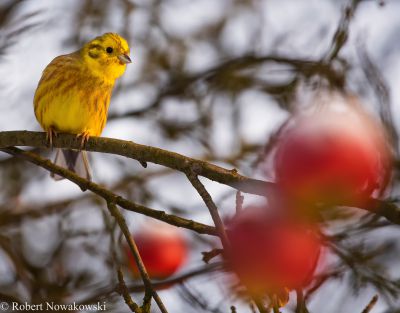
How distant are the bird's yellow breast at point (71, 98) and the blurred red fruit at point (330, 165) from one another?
2302mm

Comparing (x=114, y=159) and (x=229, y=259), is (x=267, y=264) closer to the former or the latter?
(x=229, y=259)

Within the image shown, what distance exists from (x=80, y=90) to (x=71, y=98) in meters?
0.13

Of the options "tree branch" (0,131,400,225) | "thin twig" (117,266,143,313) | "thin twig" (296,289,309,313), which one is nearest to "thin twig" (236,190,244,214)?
"tree branch" (0,131,400,225)

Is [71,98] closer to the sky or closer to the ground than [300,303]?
closer to the sky

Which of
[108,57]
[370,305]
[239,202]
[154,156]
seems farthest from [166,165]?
[108,57]

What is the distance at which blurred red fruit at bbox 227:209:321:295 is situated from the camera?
6.61 ft

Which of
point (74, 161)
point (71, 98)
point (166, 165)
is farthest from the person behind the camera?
point (74, 161)

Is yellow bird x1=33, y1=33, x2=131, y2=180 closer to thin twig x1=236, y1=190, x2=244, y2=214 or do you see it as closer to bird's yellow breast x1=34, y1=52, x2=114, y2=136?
bird's yellow breast x1=34, y1=52, x2=114, y2=136

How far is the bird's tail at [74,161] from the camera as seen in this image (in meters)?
4.62

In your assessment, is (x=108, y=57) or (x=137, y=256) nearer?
(x=137, y=256)

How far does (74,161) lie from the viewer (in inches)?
186

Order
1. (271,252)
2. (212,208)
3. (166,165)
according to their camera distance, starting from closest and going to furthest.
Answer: (271,252) < (212,208) < (166,165)

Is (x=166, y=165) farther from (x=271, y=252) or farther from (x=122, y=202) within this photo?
(x=271, y=252)

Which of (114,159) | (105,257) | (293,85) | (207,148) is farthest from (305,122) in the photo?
(114,159)
